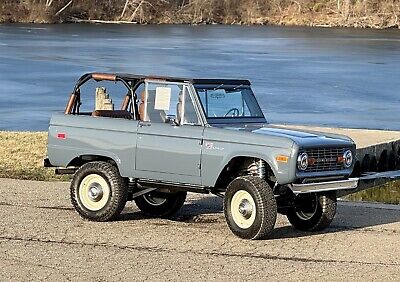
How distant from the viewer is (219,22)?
91375 mm

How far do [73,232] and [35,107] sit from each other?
68.3 ft

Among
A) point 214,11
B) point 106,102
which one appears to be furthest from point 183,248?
point 214,11

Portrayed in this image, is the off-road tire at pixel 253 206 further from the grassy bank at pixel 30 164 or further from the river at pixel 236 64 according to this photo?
the river at pixel 236 64

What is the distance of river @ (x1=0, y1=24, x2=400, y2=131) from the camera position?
1245 inches

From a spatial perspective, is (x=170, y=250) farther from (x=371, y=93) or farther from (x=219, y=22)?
(x=219, y=22)

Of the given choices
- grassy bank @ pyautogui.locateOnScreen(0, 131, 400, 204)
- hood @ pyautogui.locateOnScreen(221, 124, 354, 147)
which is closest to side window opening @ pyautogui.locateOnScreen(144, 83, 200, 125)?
hood @ pyautogui.locateOnScreen(221, 124, 354, 147)

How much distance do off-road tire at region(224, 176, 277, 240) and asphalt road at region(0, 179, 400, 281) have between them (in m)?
0.12

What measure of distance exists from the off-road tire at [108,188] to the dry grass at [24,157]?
3.96 metres

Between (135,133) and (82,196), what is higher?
(135,133)

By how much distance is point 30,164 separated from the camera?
1689 centimetres

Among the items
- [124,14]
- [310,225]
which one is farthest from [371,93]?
[124,14]

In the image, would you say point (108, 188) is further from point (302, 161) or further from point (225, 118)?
point (302, 161)

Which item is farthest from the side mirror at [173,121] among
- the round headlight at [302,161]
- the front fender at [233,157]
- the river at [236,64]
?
the river at [236,64]

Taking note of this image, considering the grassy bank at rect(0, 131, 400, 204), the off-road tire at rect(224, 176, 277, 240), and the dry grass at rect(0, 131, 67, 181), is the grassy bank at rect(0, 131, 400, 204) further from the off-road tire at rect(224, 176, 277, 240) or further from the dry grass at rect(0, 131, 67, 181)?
the off-road tire at rect(224, 176, 277, 240)
